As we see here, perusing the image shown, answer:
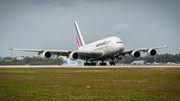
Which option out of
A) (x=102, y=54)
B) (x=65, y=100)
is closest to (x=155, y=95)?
(x=65, y=100)

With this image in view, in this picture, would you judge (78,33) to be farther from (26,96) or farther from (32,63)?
(26,96)

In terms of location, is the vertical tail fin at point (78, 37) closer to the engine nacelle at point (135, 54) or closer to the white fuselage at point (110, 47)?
the white fuselage at point (110, 47)

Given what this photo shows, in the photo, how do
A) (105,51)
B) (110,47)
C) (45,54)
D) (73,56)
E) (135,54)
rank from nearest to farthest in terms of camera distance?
1. (110,47)
2. (45,54)
3. (73,56)
4. (105,51)
5. (135,54)

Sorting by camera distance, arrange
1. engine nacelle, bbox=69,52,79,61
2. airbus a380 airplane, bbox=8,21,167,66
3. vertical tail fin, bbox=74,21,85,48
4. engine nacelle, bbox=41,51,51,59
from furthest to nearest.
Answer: vertical tail fin, bbox=74,21,85,48
engine nacelle, bbox=69,52,79,61
engine nacelle, bbox=41,51,51,59
airbus a380 airplane, bbox=8,21,167,66

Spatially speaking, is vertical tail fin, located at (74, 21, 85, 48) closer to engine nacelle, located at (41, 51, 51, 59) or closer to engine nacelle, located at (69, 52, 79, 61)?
engine nacelle, located at (69, 52, 79, 61)

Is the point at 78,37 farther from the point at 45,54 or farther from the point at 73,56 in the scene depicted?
the point at 45,54

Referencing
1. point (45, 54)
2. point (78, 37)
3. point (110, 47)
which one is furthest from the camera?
point (78, 37)

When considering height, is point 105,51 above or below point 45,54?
above

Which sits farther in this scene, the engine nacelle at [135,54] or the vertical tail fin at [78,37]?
the vertical tail fin at [78,37]

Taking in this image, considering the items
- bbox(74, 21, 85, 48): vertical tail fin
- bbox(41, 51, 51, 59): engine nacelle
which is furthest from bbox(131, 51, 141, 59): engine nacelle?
bbox(74, 21, 85, 48): vertical tail fin

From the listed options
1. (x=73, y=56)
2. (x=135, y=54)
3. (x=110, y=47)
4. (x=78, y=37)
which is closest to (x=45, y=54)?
(x=73, y=56)

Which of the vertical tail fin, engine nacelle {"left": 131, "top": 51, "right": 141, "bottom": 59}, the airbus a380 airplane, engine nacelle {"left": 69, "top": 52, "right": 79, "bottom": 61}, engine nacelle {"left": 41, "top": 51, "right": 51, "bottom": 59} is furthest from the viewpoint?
the vertical tail fin

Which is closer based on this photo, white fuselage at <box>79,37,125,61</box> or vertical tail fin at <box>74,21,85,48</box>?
white fuselage at <box>79,37,125,61</box>

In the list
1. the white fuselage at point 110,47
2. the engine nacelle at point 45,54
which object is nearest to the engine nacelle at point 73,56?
the engine nacelle at point 45,54
